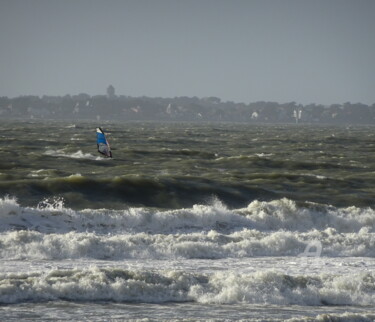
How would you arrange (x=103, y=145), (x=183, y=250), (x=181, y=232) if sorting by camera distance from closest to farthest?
(x=183, y=250)
(x=181, y=232)
(x=103, y=145)

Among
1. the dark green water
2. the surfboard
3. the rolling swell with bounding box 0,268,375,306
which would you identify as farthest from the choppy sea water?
the surfboard

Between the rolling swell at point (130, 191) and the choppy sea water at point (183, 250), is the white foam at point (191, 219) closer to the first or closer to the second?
the choppy sea water at point (183, 250)

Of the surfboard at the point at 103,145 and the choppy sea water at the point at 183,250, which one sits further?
the surfboard at the point at 103,145

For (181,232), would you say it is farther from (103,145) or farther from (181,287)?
(103,145)

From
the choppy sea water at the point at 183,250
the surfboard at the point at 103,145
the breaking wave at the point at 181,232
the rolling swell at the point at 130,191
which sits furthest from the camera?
the surfboard at the point at 103,145

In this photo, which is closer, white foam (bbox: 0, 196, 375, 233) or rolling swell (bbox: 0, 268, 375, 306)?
rolling swell (bbox: 0, 268, 375, 306)

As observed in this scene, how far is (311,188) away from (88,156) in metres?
21.3

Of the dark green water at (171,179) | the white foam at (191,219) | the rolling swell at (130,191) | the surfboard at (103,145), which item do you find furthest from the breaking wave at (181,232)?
the surfboard at (103,145)

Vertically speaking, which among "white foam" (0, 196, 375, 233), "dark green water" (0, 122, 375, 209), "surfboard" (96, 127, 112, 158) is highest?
"surfboard" (96, 127, 112, 158)

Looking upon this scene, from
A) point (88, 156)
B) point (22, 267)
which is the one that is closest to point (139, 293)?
point (22, 267)

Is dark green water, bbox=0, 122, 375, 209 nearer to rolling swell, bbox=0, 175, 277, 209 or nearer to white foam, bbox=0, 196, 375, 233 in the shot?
rolling swell, bbox=0, 175, 277, 209

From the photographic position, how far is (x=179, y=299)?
55.1ft

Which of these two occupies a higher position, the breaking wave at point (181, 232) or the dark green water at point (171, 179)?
the breaking wave at point (181, 232)

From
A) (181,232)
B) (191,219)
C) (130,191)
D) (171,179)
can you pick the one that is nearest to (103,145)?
(171,179)
